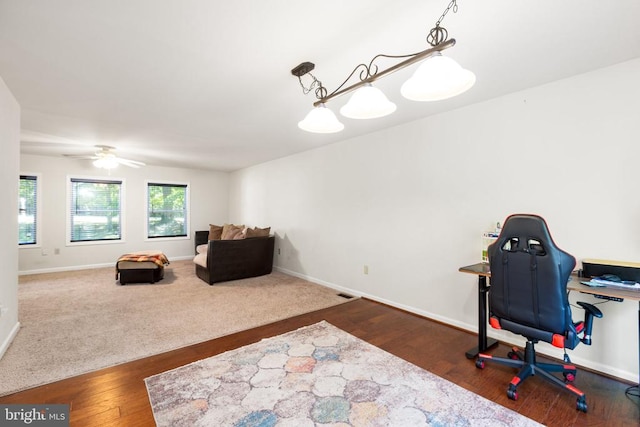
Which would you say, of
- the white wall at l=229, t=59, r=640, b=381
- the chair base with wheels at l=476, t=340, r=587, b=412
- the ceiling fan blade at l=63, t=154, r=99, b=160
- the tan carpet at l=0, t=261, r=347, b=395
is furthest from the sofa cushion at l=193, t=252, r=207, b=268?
the chair base with wheels at l=476, t=340, r=587, b=412

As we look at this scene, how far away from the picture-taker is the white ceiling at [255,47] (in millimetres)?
1531

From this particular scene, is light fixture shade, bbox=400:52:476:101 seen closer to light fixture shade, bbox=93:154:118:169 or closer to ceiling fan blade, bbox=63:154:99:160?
light fixture shade, bbox=93:154:118:169

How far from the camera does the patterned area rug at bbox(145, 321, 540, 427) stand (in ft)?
5.48

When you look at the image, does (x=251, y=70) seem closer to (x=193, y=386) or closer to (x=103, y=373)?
Answer: (x=193, y=386)

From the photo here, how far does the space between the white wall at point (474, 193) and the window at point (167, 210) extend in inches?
151

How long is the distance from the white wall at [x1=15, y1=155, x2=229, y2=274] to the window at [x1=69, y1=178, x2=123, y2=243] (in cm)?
13

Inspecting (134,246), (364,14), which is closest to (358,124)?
(364,14)

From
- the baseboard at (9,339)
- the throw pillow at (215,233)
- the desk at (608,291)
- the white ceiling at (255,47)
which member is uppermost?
the white ceiling at (255,47)

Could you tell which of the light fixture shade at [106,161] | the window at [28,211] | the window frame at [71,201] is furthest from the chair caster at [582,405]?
the window at [28,211]

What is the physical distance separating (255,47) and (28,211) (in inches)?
243

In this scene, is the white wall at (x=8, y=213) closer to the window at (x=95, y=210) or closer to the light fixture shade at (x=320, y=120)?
the light fixture shade at (x=320, y=120)

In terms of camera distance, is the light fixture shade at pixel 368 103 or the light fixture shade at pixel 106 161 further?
the light fixture shade at pixel 106 161

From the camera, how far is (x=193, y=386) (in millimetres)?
1980

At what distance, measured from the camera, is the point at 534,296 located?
1.83m
